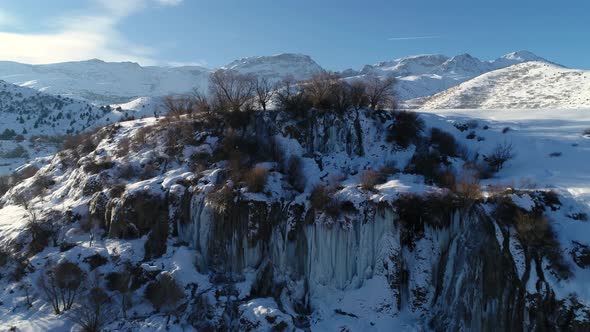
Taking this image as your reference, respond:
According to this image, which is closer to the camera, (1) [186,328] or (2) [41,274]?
(1) [186,328]

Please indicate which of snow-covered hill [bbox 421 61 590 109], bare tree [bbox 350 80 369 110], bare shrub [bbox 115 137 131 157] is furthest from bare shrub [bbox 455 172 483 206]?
snow-covered hill [bbox 421 61 590 109]

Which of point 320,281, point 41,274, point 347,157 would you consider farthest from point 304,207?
point 41,274

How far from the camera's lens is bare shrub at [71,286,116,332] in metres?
17.0

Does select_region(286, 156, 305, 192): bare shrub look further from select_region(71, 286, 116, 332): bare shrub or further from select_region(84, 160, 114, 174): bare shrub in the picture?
select_region(84, 160, 114, 174): bare shrub

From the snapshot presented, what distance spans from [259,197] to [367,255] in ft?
23.7

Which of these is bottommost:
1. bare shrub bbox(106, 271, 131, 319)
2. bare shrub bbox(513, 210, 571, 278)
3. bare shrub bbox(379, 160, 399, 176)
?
bare shrub bbox(106, 271, 131, 319)

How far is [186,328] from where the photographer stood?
1781 cm

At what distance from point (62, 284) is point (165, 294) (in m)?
5.68

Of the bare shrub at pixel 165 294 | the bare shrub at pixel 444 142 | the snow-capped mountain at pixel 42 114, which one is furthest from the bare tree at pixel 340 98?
the snow-capped mountain at pixel 42 114

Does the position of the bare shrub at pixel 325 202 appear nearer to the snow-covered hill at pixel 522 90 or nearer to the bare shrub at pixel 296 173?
the bare shrub at pixel 296 173

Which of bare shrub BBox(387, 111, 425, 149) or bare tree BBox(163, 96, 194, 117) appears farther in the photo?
bare tree BBox(163, 96, 194, 117)

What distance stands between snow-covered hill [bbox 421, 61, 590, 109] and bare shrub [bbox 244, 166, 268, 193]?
43670 millimetres

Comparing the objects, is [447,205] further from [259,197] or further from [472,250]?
[259,197]

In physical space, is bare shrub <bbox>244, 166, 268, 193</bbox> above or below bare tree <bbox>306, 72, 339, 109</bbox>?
below
